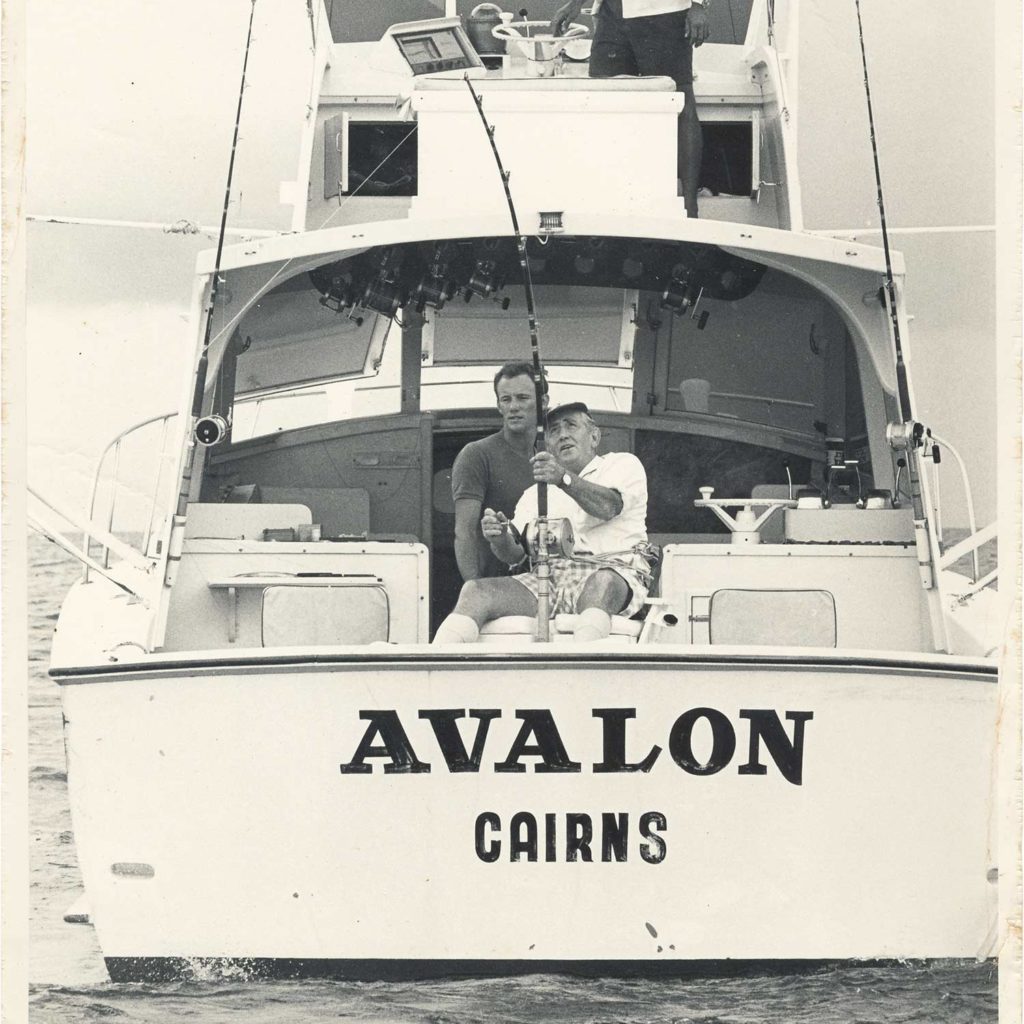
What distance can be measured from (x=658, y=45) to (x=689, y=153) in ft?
1.98

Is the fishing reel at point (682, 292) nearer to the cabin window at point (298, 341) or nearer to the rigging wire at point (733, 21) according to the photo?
the cabin window at point (298, 341)

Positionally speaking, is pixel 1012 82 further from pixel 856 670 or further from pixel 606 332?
pixel 606 332

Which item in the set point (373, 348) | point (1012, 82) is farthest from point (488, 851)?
point (373, 348)

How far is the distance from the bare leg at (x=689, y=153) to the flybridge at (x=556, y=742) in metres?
3.86

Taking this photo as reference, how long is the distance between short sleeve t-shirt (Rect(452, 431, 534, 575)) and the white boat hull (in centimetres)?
185

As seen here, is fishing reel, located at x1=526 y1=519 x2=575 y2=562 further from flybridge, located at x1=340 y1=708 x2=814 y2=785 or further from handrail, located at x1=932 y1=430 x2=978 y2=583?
handrail, located at x1=932 y1=430 x2=978 y2=583

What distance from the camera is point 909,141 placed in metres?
7.93

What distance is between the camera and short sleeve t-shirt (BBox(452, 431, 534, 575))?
7.87 meters

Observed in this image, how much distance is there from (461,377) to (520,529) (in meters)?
1.81

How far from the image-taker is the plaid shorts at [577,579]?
7.18m

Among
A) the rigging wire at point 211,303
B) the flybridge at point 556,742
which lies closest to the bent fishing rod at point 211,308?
the rigging wire at point 211,303

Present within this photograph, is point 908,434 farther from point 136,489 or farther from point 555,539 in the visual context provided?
point 136,489

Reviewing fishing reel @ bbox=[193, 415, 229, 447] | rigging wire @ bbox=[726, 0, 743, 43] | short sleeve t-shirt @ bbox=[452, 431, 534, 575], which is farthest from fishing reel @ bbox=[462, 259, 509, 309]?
rigging wire @ bbox=[726, 0, 743, 43]

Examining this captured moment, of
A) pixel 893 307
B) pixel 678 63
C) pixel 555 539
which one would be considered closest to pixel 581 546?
pixel 555 539
